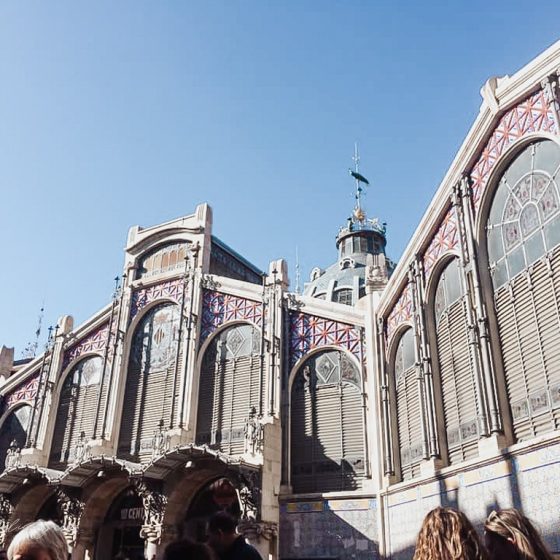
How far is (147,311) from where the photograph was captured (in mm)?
25391

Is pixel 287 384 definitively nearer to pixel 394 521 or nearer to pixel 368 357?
pixel 368 357

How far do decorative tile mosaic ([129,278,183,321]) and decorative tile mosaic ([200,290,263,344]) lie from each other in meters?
1.26

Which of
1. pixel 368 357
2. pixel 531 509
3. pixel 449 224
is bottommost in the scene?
pixel 531 509

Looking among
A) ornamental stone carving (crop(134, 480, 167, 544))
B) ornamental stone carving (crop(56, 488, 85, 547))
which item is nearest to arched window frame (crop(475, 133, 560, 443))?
ornamental stone carving (crop(134, 480, 167, 544))

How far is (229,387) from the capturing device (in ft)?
72.3

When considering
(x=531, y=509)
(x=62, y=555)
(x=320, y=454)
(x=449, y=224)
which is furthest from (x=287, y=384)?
(x=62, y=555)

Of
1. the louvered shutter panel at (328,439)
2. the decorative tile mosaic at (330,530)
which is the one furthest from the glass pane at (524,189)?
the decorative tile mosaic at (330,530)

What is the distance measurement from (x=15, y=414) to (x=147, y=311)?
288 inches

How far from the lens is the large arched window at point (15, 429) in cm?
2527

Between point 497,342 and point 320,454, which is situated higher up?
point 497,342

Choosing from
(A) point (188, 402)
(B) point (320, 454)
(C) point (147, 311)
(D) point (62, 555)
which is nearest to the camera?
(D) point (62, 555)

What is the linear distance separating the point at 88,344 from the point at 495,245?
17.4 m

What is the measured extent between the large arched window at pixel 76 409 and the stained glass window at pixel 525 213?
15.8 metres

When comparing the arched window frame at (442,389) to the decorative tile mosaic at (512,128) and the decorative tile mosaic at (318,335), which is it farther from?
the decorative tile mosaic at (318,335)
